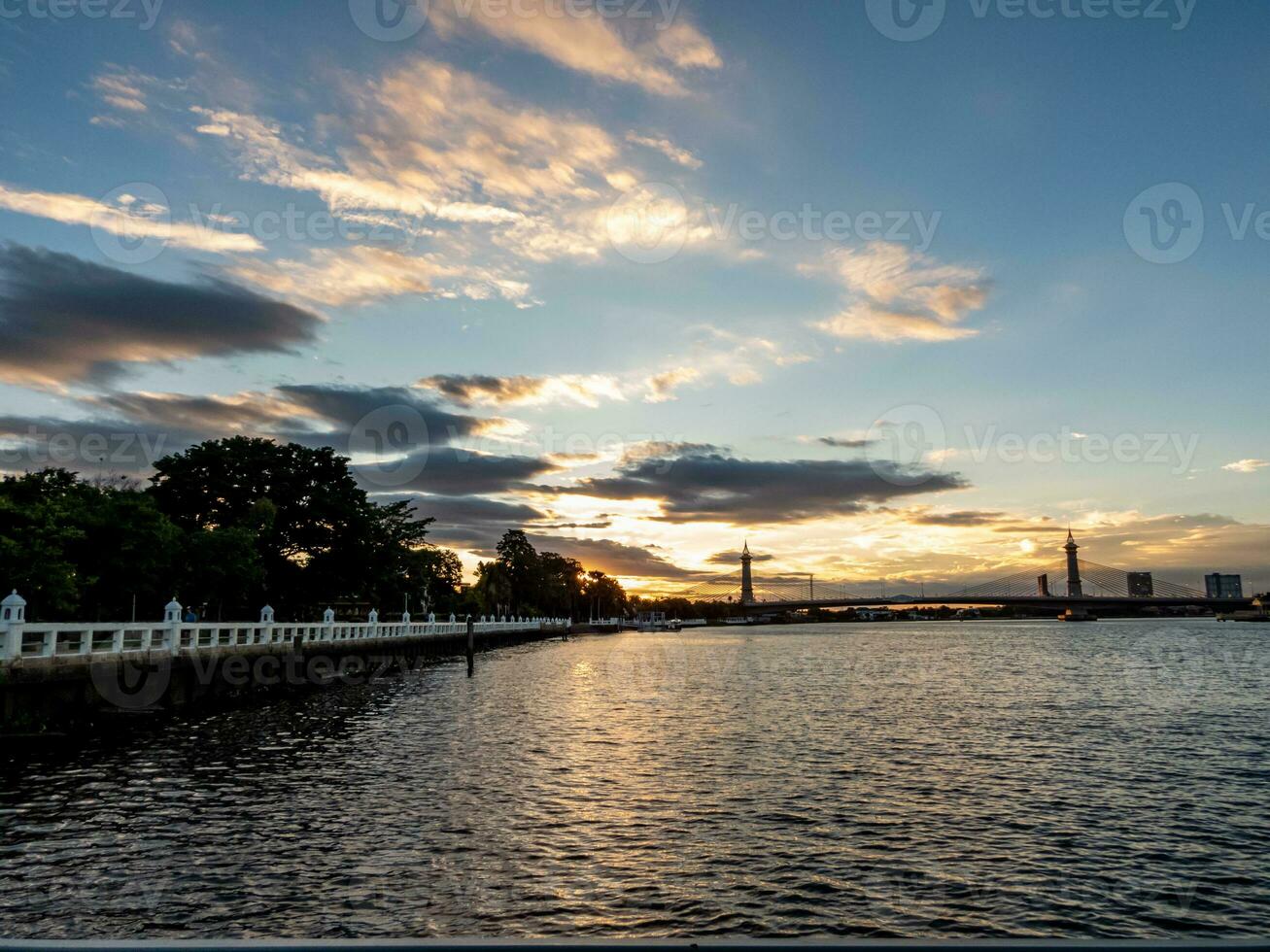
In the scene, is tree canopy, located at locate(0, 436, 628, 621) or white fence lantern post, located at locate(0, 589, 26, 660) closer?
white fence lantern post, located at locate(0, 589, 26, 660)

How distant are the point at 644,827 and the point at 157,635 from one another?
28243 millimetres

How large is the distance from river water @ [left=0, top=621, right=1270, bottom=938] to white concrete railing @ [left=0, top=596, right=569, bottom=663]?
323 cm

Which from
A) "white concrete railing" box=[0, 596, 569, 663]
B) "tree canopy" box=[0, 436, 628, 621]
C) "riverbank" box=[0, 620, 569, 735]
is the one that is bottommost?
"riverbank" box=[0, 620, 569, 735]

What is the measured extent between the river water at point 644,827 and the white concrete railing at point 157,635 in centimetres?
323

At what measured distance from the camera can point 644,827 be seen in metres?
16.8

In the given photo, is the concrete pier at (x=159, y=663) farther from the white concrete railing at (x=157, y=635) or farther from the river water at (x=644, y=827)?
the river water at (x=644, y=827)

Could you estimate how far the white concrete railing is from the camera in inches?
1014

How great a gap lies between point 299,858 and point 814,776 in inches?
500

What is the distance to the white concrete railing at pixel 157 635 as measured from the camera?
84.5ft
